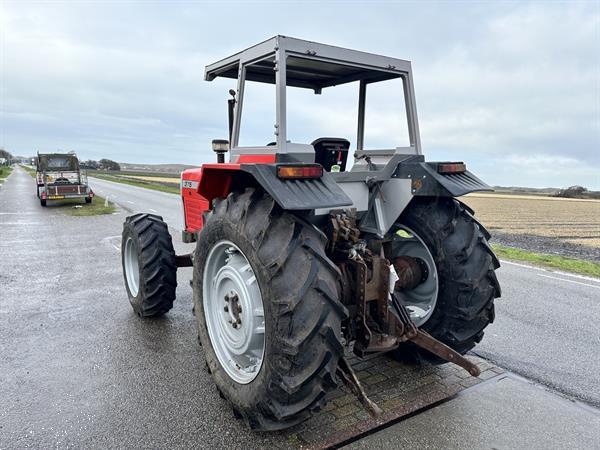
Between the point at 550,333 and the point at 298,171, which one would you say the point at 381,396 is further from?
the point at 550,333

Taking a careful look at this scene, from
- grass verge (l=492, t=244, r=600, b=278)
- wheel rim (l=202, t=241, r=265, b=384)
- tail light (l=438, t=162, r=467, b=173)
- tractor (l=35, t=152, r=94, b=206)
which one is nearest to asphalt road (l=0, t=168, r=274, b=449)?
wheel rim (l=202, t=241, r=265, b=384)

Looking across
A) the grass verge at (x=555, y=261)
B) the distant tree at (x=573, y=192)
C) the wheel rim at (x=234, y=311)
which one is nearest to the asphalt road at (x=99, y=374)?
the wheel rim at (x=234, y=311)

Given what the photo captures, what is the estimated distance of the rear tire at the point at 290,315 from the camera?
7.66ft

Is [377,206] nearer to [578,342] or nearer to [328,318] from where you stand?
[328,318]

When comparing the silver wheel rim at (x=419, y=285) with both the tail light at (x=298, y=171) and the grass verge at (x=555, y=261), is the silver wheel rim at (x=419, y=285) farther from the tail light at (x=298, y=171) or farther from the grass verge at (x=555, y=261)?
the grass verge at (x=555, y=261)

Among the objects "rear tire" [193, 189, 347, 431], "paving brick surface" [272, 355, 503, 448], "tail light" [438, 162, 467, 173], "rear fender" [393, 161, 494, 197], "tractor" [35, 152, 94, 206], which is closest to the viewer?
"rear tire" [193, 189, 347, 431]

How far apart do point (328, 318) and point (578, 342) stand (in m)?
3.39

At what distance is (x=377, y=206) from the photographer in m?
3.48

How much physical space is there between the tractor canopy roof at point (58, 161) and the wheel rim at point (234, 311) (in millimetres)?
19088

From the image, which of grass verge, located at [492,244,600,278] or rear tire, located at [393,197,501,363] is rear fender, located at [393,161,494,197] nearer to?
rear tire, located at [393,197,501,363]

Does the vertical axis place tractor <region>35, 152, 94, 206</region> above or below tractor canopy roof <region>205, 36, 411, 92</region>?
below

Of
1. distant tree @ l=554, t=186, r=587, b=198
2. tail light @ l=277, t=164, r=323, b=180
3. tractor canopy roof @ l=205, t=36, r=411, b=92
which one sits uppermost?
tractor canopy roof @ l=205, t=36, r=411, b=92

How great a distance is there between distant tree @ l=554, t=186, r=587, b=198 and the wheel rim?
52827mm

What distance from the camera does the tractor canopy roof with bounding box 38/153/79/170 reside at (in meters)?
19.1
